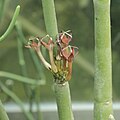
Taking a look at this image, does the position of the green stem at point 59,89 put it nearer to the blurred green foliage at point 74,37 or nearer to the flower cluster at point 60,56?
the flower cluster at point 60,56

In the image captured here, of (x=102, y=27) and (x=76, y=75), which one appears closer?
(x=102, y=27)

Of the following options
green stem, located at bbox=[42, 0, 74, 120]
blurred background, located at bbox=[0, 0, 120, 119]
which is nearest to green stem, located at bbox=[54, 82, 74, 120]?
green stem, located at bbox=[42, 0, 74, 120]

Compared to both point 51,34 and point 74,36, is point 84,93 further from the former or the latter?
point 51,34

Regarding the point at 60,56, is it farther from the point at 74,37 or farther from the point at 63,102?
the point at 74,37

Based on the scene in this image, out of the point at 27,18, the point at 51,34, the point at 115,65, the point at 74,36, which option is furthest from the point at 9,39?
the point at 51,34

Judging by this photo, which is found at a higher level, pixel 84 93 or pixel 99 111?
pixel 99 111

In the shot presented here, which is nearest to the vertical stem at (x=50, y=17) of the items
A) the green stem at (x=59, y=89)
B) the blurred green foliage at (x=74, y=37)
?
A: the green stem at (x=59, y=89)
